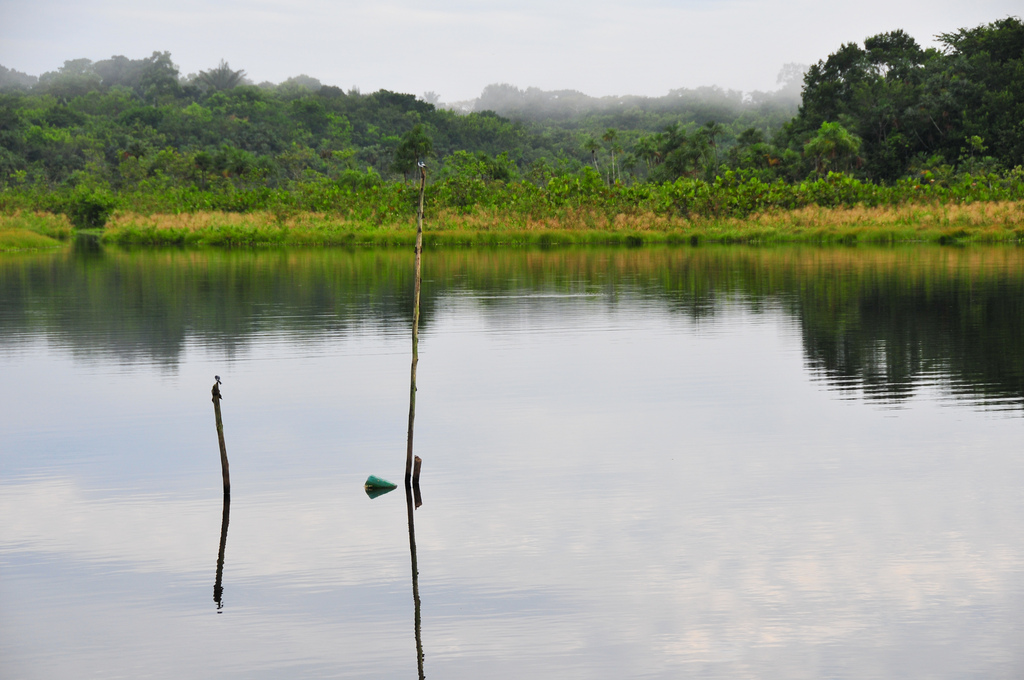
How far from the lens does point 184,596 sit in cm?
751

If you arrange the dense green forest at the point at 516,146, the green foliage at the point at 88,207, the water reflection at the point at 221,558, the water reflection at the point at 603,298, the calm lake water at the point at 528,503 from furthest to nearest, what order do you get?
1. the green foliage at the point at 88,207
2. the dense green forest at the point at 516,146
3. the water reflection at the point at 603,298
4. the water reflection at the point at 221,558
5. the calm lake water at the point at 528,503

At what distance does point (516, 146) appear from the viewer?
134 metres

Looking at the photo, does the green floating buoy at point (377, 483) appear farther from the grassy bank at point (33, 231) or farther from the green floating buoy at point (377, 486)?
the grassy bank at point (33, 231)

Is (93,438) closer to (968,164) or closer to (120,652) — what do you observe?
(120,652)

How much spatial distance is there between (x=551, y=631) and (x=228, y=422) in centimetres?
752

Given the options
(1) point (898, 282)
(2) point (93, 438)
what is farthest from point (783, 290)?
(2) point (93, 438)

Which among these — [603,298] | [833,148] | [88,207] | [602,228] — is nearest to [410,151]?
[88,207]

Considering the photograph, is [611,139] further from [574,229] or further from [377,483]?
[377,483]

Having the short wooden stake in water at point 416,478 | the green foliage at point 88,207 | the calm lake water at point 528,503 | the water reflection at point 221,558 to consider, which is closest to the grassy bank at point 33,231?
the green foliage at point 88,207

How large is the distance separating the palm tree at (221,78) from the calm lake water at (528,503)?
177 m

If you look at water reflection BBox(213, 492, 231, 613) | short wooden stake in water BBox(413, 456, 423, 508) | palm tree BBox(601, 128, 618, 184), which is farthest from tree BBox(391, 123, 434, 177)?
water reflection BBox(213, 492, 231, 613)

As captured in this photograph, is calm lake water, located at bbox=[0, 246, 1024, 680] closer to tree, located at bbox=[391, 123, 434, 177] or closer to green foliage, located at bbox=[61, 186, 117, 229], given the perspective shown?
green foliage, located at bbox=[61, 186, 117, 229]

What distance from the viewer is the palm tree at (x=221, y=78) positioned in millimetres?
187750

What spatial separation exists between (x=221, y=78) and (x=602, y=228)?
149 meters
